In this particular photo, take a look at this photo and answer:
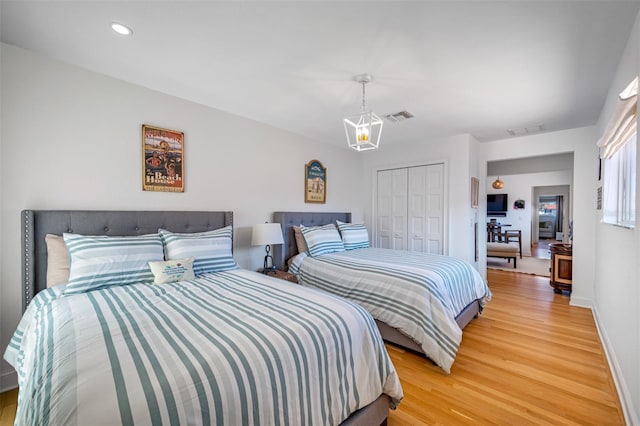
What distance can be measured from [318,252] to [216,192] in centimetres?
144

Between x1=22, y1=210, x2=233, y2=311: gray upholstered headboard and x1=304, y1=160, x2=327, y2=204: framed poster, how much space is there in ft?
5.94

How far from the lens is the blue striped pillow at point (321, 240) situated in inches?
136

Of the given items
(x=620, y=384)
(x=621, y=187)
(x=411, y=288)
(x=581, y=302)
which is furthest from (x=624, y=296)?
(x=581, y=302)

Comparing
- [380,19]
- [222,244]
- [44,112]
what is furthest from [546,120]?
[44,112]

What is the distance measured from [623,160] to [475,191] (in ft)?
7.28

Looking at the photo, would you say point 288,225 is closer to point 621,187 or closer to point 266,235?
point 266,235

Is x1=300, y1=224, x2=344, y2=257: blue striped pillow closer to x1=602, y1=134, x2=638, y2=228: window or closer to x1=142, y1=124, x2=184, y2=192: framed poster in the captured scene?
x1=142, y1=124, x2=184, y2=192: framed poster

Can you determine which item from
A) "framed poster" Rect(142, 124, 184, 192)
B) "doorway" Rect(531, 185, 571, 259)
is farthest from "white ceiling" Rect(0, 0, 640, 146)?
"doorway" Rect(531, 185, 571, 259)

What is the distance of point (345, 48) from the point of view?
1.89 meters

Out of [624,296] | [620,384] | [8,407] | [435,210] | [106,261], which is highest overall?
[435,210]

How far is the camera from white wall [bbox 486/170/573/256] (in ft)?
26.4

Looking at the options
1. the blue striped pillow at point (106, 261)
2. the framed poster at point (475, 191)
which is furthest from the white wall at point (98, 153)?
the framed poster at point (475, 191)

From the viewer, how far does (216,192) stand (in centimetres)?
305

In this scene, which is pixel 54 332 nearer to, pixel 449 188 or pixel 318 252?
pixel 318 252
